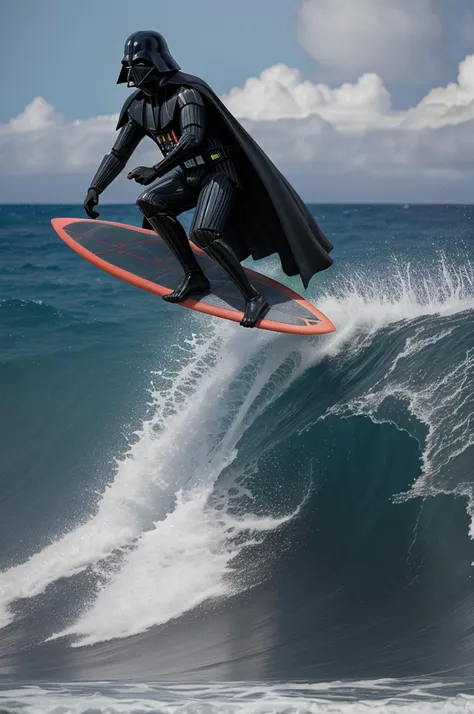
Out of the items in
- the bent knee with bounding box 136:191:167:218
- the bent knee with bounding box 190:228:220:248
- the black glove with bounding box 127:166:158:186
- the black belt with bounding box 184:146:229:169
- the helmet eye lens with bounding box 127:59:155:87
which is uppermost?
the helmet eye lens with bounding box 127:59:155:87

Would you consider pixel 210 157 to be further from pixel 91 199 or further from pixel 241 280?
pixel 91 199

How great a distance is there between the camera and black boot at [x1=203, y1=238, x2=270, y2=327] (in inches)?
243

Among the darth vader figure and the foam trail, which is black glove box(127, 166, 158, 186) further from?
the foam trail

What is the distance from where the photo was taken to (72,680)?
187 inches

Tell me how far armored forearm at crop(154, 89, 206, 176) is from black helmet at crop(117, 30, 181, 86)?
0.25 meters

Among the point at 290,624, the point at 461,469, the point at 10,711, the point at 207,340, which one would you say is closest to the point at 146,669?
the point at 290,624

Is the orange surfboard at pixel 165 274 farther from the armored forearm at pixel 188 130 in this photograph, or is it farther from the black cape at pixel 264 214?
the armored forearm at pixel 188 130

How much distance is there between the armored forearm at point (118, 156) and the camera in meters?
6.53

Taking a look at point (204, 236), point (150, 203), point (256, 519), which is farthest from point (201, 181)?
point (256, 519)

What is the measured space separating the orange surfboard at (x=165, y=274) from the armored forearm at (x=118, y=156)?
2.44 ft

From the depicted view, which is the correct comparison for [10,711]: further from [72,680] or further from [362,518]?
[362,518]

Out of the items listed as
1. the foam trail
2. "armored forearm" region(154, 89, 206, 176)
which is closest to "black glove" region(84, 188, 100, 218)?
"armored forearm" region(154, 89, 206, 176)

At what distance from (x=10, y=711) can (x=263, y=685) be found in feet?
4.04

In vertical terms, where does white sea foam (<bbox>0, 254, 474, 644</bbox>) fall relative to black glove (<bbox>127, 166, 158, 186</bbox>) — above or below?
below
